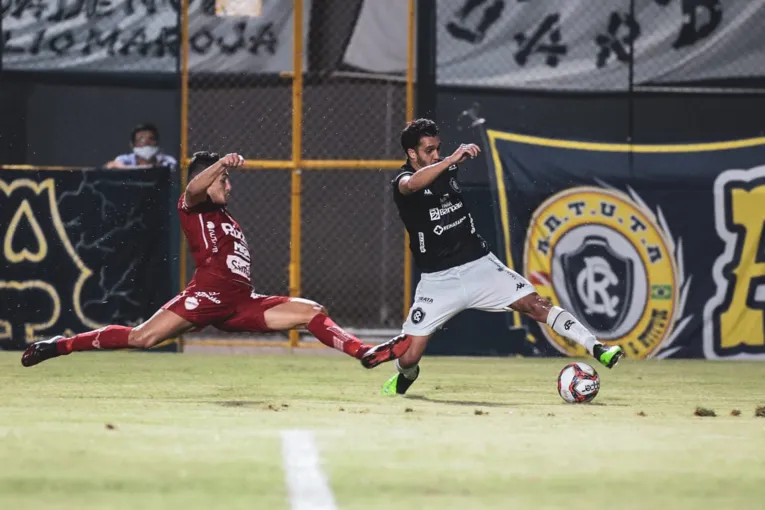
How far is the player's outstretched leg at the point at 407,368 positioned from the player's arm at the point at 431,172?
109 cm

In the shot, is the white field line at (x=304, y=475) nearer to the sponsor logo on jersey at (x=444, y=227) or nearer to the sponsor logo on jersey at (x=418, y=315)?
the sponsor logo on jersey at (x=418, y=315)

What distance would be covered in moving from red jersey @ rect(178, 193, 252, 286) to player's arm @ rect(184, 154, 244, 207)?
0.36ft

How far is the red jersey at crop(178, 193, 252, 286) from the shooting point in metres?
11.4

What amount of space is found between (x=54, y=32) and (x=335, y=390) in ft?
23.5

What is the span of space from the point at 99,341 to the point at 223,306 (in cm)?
96

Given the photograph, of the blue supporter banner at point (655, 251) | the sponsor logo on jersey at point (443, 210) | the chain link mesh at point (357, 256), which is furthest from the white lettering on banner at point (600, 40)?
the sponsor logo on jersey at point (443, 210)

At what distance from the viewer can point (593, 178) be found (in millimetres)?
15234

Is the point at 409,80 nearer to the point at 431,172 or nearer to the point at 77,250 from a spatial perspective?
the point at 77,250

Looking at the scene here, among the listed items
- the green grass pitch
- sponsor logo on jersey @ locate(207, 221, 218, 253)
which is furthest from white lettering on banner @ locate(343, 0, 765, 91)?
sponsor logo on jersey @ locate(207, 221, 218, 253)

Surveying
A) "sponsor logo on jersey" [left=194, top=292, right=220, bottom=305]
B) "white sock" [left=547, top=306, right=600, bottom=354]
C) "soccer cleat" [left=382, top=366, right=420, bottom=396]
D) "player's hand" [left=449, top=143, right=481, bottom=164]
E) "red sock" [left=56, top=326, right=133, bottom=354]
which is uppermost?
"player's hand" [left=449, top=143, right=481, bottom=164]

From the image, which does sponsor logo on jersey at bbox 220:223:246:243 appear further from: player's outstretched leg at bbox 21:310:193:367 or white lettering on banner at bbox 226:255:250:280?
player's outstretched leg at bbox 21:310:193:367

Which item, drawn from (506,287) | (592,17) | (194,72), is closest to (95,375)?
(506,287)

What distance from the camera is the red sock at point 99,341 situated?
37.3ft

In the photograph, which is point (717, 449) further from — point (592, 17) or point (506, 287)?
point (592, 17)
